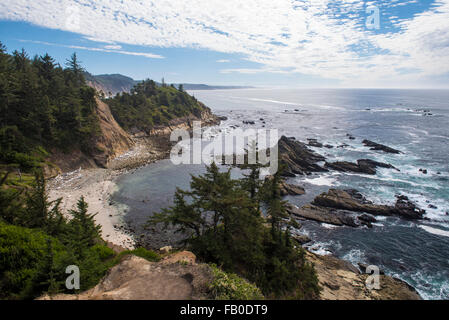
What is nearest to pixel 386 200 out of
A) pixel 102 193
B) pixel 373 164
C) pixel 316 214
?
pixel 316 214

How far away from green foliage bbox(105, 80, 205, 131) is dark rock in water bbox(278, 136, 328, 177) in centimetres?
5235

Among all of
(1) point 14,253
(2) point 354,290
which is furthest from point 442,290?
(1) point 14,253

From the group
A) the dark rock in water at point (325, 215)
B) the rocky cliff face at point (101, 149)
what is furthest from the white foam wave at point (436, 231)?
the rocky cliff face at point (101, 149)

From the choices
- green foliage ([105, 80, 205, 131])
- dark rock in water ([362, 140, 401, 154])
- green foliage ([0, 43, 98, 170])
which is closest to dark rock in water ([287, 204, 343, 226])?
dark rock in water ([362, 140, 401, 154])

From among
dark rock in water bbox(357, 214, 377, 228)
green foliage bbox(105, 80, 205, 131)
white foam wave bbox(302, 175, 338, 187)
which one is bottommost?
dark rock in water bbox(357, 214, 377, 228)

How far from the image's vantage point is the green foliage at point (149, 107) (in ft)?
271

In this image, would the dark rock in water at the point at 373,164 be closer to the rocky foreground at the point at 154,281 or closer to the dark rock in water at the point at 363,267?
the dark rock in water at the point at 363,267

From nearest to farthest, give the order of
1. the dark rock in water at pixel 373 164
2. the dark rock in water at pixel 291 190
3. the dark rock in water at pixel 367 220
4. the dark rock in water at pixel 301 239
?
1. the dark rock in water at pixel 301 239
2. the dark rock in water at pixel 367 220
3. the dark rock in water at pixel 291 190
4. the dark rock in water at pixel 373 164

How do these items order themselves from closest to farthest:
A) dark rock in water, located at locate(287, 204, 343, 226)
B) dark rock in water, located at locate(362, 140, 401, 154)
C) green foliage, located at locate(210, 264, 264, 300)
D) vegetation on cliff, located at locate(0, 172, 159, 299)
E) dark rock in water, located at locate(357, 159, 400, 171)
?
green foliage, located at locate(210, 264, 264, 300), vegetation on cliff, located at locate(0, 172, 159, 299), dark rock in water, located at locate(287, 204, 343, 226), dark rock in water, located at locate(357, 159, 400, 171), dark rock in water, located at locate(362, 140, 401, 154)

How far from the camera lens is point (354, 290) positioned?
883 inches

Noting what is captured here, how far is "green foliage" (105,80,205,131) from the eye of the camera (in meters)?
82.6

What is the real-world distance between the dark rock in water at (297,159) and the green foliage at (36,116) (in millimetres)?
46680

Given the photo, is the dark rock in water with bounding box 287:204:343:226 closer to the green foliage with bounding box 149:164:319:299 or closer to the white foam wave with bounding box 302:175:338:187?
the white foam wave with bounding box 302:175:338:187

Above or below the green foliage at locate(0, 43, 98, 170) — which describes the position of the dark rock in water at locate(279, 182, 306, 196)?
below
